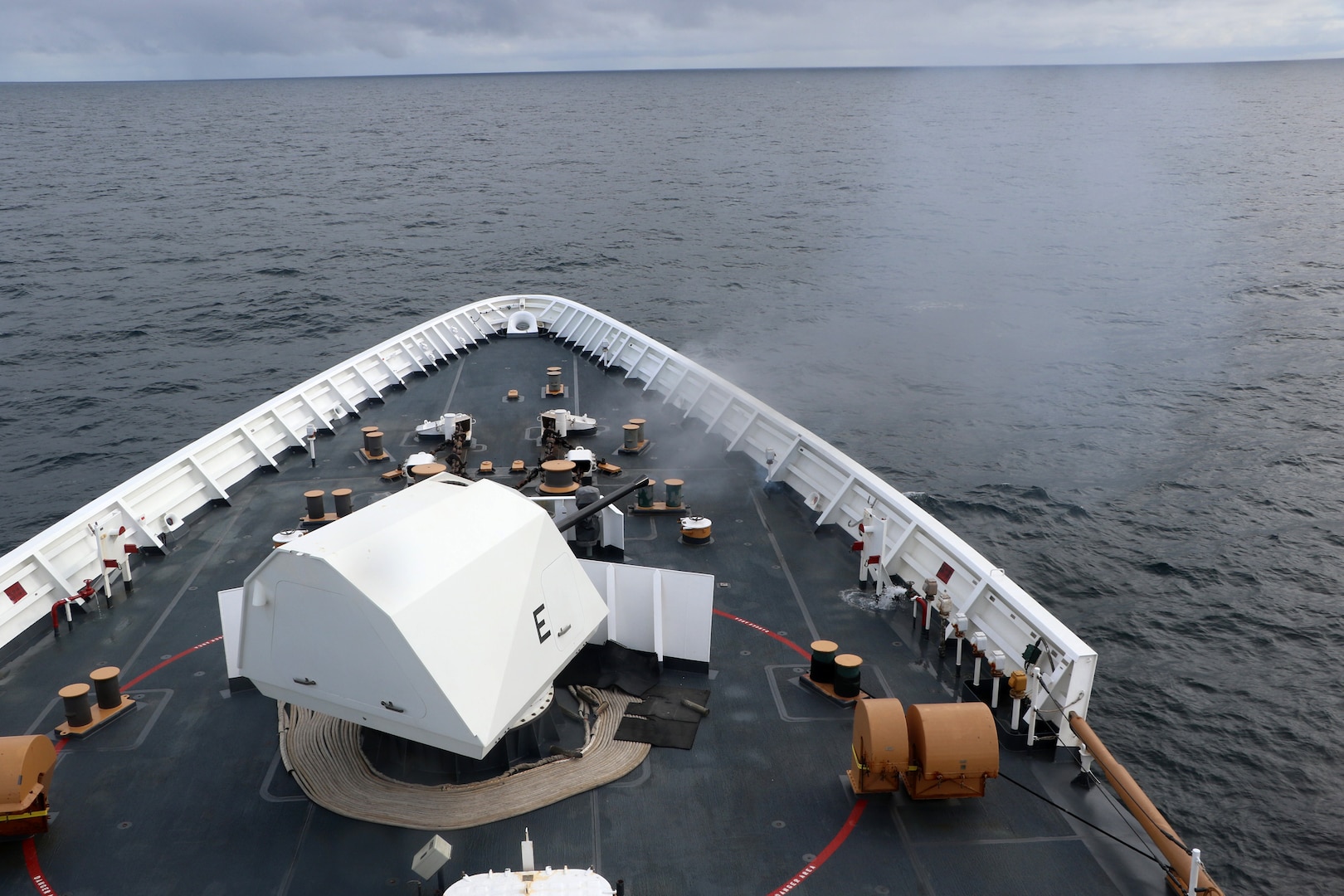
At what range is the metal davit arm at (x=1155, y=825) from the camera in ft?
24.7

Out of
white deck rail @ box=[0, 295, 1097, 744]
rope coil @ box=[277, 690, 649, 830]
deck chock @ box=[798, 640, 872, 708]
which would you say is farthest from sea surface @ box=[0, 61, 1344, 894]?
rope coil @ box=[277, 690, 649, 830]

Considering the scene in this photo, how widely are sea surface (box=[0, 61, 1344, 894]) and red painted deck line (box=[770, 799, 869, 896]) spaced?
898cm

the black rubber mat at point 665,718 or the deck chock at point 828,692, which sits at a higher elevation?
the deck chock at point 828,692

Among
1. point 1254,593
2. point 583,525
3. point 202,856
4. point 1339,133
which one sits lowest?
point 1254,593

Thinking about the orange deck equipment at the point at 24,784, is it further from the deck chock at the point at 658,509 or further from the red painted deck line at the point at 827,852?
the deck chock at the point at 658,509

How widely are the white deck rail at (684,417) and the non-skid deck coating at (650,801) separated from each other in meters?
0.63

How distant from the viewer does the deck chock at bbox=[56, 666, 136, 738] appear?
9.73 meters

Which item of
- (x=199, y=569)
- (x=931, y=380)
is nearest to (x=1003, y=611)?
(x=199, y=569)

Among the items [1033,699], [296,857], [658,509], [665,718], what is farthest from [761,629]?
[296,857]

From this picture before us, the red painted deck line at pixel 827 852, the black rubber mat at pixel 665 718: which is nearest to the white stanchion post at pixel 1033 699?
the red painted deck line at pixel 827 852

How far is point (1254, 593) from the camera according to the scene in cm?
2192

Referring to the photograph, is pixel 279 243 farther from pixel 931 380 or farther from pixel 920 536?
pixel 920 536

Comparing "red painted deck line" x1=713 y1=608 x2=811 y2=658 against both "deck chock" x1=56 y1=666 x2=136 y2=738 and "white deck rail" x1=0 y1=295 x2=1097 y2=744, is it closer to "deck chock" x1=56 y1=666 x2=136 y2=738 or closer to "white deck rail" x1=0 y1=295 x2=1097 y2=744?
"white deck rail" x1=0 y1=295 x2=1097 y2=744

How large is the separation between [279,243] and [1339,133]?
421 ft
